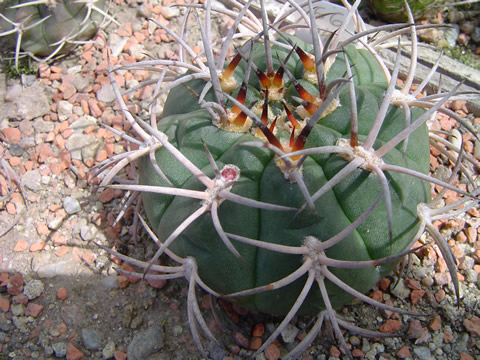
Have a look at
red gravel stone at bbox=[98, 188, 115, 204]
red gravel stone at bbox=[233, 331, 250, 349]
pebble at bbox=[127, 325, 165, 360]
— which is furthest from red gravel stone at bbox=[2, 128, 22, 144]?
red gravel stone at bbox=[233, 331, 250, 349]

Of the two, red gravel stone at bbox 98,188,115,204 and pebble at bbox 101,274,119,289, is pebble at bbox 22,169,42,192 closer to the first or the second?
red gravel stone at bbox 98,188,115,204

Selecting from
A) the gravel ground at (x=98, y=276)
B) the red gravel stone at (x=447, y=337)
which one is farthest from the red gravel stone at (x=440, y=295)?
the red gravel stone at (x=447, y=337)

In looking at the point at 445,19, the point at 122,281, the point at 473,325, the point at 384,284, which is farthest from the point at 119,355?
the point at 445,19

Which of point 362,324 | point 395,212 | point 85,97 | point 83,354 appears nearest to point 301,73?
point 395,212

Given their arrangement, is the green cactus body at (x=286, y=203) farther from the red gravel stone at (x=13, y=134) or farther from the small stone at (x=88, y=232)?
the red gravel stone at (x=13, y=134)

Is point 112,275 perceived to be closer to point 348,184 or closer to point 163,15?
point 348,184

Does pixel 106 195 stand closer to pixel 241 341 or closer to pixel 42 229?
pixel 42 229
